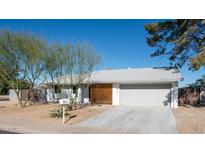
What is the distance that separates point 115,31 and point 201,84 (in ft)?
34.4

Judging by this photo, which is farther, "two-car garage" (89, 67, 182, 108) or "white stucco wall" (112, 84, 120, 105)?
"white stucco wall" (112, 84, 120, 105)

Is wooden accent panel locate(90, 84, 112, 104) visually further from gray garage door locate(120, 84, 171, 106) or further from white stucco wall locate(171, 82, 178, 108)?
white stucco wall locate(171, 82, 178, 108)

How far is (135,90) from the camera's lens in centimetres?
1777

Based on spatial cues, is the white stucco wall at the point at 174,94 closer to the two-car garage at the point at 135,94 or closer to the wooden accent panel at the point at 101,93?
the two-car garage at the point at 135,94

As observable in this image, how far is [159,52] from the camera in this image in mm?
17984

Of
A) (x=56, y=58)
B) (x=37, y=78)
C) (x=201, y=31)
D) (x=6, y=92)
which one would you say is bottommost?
(x=6, y=92)

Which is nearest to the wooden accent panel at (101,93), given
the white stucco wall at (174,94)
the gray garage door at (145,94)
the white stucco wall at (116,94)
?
the white stucco wall at (116,94)

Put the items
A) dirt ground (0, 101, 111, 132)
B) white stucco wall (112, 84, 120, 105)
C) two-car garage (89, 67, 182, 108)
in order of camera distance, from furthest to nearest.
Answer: white stucco wall (112, 84, 120, 105) → two-car garage (89, 67, 182, 108) → dirt ground (0, 101, 111, 132)

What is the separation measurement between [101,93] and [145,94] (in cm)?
459

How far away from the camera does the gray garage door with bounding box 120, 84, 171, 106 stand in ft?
54.2

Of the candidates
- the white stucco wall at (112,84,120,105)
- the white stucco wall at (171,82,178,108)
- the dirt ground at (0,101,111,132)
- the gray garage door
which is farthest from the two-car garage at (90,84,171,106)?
the dirt ground at (0,101,111,132)
